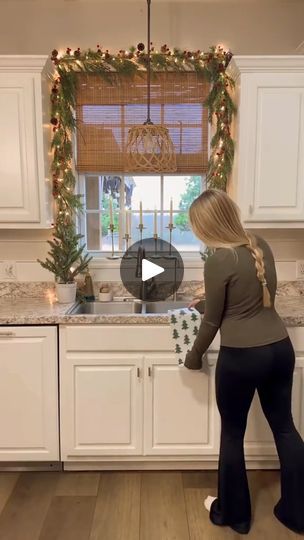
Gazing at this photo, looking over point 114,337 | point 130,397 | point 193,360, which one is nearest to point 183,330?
point 193,360

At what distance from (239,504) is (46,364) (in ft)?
3.74

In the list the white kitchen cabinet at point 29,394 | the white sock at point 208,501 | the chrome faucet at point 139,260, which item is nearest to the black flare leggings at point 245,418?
the white sock at point 208,501

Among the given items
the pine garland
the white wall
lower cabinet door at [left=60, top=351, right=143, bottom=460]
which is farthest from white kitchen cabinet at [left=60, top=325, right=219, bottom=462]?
the white wall

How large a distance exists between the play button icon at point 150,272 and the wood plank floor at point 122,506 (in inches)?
43.1

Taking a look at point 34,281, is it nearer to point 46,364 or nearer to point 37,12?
point 46,364

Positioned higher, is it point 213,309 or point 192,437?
point 213,309

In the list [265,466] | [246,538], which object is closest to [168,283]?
[265,466]

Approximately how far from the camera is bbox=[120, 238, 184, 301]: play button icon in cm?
291

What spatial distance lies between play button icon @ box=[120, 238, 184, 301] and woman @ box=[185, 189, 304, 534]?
973 mm

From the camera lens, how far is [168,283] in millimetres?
2943

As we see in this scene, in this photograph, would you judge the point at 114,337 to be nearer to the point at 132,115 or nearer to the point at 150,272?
the point at 150,272

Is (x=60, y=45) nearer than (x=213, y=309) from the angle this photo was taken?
No

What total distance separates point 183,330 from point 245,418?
0.53 meters

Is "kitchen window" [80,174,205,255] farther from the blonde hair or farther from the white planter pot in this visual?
the blonde hair
